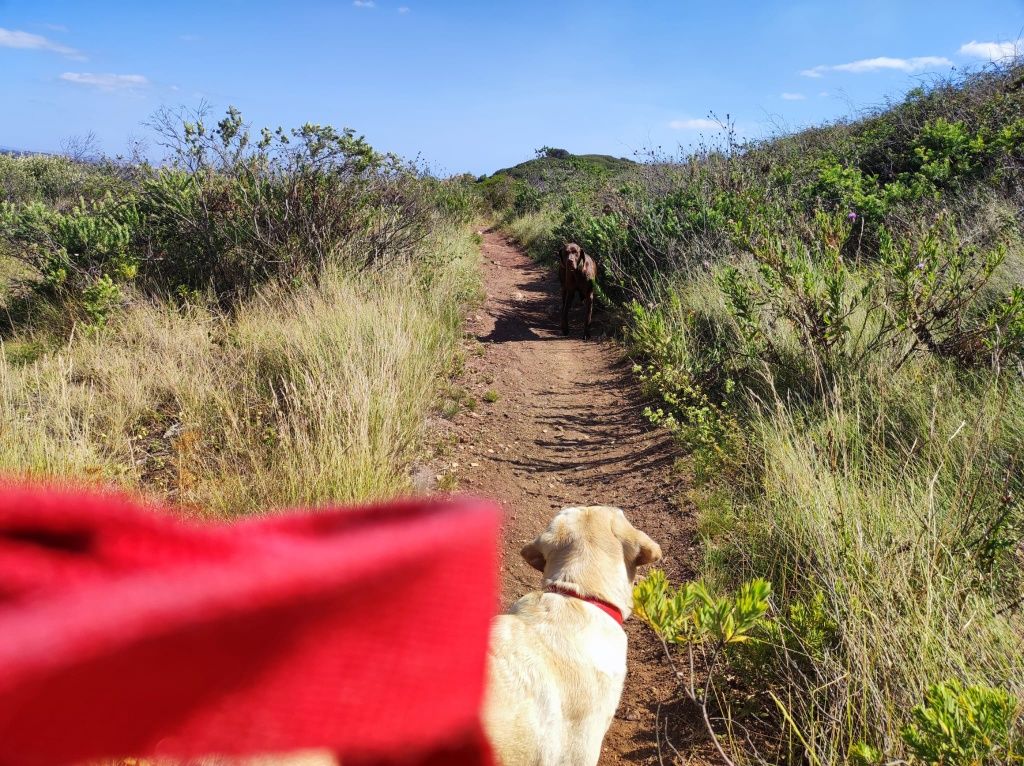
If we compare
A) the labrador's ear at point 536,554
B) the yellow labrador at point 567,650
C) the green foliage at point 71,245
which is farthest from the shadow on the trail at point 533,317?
the yellow labrador at point 567,650

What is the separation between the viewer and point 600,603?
7.78ft

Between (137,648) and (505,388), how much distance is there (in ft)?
23.0

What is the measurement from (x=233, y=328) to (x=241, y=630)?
6927 millimetres

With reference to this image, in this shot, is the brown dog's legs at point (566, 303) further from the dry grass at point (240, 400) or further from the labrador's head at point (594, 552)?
the labrador's head at point (594, 552)

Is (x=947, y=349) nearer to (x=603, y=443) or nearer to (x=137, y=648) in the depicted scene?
(x=603, y=443)

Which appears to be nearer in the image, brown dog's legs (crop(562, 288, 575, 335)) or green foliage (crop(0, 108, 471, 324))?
green foliage (crop(0, 108, 471, 324))

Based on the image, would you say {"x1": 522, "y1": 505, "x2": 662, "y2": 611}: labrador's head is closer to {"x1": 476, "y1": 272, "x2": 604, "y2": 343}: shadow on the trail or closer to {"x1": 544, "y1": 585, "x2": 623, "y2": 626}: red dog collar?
{"x1": 544, "y1": 585, "x2": 623, "y2": 626}: red dog collar

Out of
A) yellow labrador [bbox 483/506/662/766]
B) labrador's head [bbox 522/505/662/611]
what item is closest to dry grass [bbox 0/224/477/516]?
labrador's head [bbox 522/505/662/611]

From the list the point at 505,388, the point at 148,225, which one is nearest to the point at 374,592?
the point at 505,388

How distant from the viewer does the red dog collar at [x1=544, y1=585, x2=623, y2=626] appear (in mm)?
2354

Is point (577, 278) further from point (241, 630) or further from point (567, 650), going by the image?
point (241, 630)

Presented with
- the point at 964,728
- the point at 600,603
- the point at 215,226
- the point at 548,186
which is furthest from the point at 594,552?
the point at 548,186

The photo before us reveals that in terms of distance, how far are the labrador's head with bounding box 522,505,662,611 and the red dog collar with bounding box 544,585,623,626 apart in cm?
2

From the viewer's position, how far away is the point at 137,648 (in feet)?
0.98
